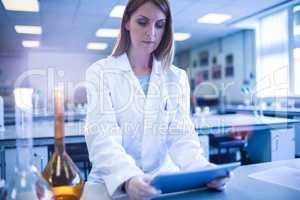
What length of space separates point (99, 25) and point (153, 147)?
17.2ft

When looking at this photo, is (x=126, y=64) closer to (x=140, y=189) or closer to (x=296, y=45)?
(x=140, y=189)

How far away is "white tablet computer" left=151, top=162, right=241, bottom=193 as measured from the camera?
645 mm

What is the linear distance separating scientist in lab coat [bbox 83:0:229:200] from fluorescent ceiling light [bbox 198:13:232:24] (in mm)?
4558

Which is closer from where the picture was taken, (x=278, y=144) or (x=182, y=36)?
(x=278, y=144)

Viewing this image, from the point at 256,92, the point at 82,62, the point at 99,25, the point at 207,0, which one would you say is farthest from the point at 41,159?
the point at 82,62

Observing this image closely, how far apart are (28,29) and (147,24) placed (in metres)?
5.88

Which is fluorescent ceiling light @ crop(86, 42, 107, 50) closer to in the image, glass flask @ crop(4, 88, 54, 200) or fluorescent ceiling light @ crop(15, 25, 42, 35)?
fluorescent ceiling light @ crop(15, 25, 42, 35)

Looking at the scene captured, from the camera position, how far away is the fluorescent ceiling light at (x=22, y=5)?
4465mm

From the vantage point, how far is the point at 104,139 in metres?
0.91

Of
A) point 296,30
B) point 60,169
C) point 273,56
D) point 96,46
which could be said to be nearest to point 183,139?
point 60,169

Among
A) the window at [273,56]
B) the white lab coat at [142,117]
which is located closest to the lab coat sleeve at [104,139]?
the white lab coat at [142,117]

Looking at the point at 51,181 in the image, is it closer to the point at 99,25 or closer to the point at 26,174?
the point at 26,174

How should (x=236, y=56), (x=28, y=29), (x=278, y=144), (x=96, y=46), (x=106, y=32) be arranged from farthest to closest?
(x=96, y=46), (x=236, y=56), (x=106, y=32), (x=28, y=29), (x=278, y=144)

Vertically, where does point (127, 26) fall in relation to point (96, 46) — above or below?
below
